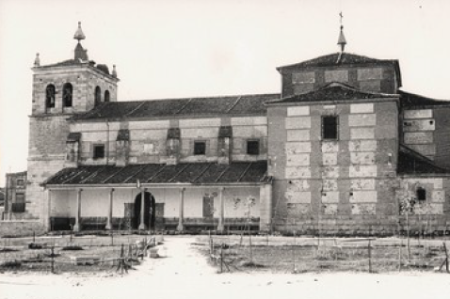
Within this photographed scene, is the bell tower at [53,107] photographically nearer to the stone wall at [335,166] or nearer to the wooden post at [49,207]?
the wooden post at [49,207]

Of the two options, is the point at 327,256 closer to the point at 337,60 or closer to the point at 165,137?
the point at 337,60

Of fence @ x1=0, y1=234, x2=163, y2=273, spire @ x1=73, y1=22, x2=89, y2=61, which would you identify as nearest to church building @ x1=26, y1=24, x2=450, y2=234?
spire @ x1=73, y1=22, x2=89, y2=61

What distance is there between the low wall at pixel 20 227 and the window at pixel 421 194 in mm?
23228

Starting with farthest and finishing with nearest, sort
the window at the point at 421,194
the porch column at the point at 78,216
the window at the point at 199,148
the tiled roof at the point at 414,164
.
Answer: the window at the point at 199,148, the porch column at the point at 78,216, the tiled roof at the point at 414,164, the window at the point at 421,194

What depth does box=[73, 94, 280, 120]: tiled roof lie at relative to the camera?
4738cm

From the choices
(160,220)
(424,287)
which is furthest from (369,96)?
(424,287)

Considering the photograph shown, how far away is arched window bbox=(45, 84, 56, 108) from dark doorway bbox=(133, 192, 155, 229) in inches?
443

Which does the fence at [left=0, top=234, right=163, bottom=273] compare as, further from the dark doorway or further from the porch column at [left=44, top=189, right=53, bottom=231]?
the dark doorway

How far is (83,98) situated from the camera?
5175 cm

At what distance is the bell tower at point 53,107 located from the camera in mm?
51156

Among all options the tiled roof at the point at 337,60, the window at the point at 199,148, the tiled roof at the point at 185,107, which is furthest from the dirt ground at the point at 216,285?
the tiled roof at the point at 185,107

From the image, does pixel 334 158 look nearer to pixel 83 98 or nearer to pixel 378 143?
pixel 378 143

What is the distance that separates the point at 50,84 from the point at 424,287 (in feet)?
130

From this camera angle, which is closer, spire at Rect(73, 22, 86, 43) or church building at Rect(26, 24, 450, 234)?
church building at Rect(26, 24, 450, 234)
